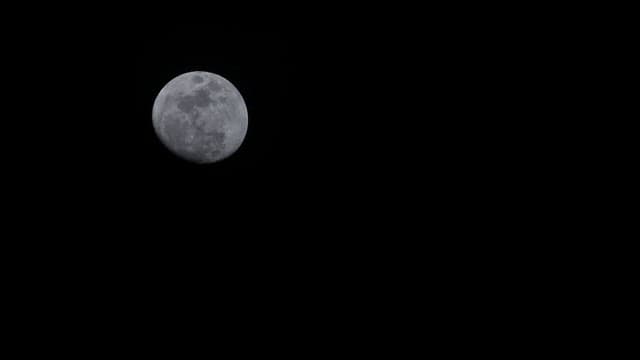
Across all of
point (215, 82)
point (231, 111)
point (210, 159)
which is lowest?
point (210, 159)

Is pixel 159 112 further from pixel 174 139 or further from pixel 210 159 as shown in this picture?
pixel 210 159

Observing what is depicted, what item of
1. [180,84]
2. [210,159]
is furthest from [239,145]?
[180,84]

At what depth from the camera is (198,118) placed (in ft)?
12.7

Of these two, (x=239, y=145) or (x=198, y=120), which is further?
(x=239, y=145)

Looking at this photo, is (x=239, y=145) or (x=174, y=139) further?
(x=239, y=145)

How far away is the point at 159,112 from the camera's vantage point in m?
3.98

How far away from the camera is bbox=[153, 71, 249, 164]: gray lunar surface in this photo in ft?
12.7

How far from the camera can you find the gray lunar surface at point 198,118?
3885mm

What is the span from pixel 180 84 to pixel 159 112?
0.93 feet

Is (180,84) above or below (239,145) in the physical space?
above

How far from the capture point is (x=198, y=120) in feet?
12.7

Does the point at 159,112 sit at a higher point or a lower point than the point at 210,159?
higher

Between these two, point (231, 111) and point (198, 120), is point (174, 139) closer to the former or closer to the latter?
point (198, 120)

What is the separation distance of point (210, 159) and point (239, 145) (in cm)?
31
